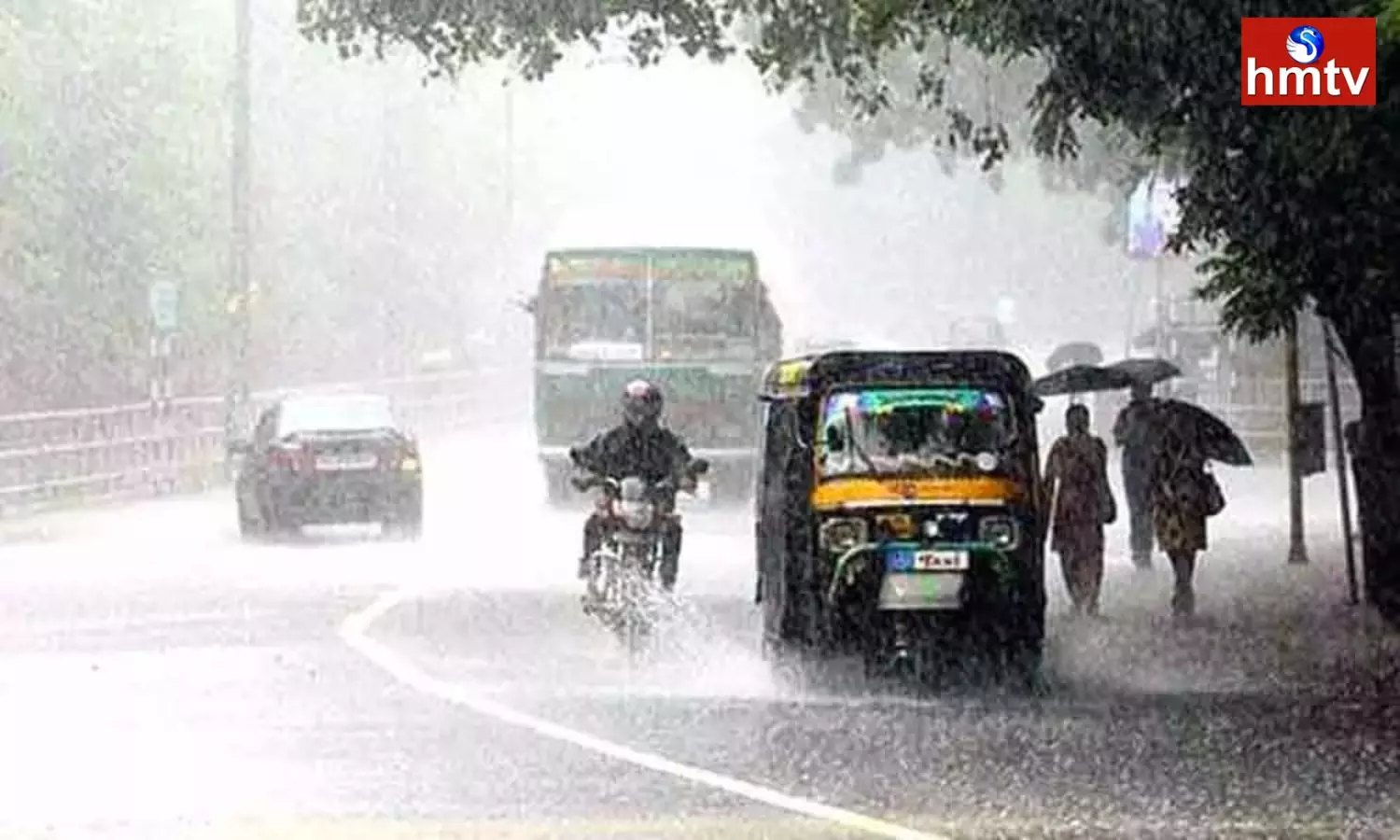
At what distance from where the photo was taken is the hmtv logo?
59.1 ft

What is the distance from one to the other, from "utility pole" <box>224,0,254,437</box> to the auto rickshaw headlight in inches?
1126

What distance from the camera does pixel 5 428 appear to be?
41.6 m

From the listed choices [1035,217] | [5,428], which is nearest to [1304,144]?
[5,428]

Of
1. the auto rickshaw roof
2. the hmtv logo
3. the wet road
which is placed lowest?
the wet road

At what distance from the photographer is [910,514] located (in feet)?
59.2

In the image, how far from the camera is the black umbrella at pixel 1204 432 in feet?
75.9

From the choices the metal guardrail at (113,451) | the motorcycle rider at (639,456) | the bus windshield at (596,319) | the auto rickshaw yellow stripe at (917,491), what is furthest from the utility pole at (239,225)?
the auto rickshaw yellow stripe at (917,491)

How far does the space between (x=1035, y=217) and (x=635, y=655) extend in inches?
3662

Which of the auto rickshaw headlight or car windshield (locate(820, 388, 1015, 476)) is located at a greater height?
car windshield (locate(820, 388, 1015, 476))

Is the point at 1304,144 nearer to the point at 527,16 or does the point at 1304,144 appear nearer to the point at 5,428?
the point at 527,16

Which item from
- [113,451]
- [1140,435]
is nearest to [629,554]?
[1140,435]

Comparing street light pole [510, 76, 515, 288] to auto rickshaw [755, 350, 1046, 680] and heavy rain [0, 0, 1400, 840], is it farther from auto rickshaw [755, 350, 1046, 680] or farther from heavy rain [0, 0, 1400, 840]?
auto rickshaw [755, 350, 1046, 680]

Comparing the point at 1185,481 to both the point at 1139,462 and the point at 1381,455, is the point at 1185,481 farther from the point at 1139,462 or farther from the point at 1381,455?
the point at 1139,462

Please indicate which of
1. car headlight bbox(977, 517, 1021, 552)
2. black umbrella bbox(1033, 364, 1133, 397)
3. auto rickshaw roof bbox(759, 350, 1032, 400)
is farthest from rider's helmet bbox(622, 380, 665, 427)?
black umbrella bbox(1033, 364, 1133, 397)
